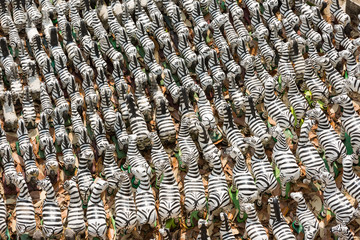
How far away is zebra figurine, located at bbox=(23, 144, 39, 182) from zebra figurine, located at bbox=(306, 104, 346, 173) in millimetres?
Result: 4162

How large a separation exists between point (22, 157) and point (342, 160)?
490 centimetres

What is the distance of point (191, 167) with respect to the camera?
10070 mm

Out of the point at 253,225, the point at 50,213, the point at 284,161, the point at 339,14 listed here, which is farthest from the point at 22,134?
the point at 339,14

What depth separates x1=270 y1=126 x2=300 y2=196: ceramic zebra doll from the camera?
10.0 metres

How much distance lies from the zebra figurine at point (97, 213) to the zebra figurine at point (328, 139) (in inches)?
127

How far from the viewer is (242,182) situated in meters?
9.92

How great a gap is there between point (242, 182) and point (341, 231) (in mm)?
1546

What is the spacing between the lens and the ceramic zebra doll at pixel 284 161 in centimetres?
1005

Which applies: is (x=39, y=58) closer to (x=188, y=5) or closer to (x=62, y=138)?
(x=62, y=138)

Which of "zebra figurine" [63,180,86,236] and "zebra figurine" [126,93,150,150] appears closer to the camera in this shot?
"zebra figurine" [63,180,86,236]

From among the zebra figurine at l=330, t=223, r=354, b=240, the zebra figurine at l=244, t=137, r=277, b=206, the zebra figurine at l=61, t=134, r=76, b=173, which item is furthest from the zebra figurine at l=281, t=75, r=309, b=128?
the zebra figurine at l=61, t=134, r=76, b=173

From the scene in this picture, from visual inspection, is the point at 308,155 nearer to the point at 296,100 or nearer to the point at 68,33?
the point at 296,100

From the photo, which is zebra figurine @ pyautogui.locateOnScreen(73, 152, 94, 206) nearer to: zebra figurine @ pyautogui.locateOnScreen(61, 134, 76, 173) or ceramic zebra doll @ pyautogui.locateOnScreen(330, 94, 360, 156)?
zebra figurine @ pyautogui.locateOnScreen(61, 134, 76, 173)

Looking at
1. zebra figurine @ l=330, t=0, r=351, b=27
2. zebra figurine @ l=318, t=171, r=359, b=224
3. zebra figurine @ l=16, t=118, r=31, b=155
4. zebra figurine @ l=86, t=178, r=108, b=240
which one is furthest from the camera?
zebra figurine @ l=330, t=0, r=351, b=27
